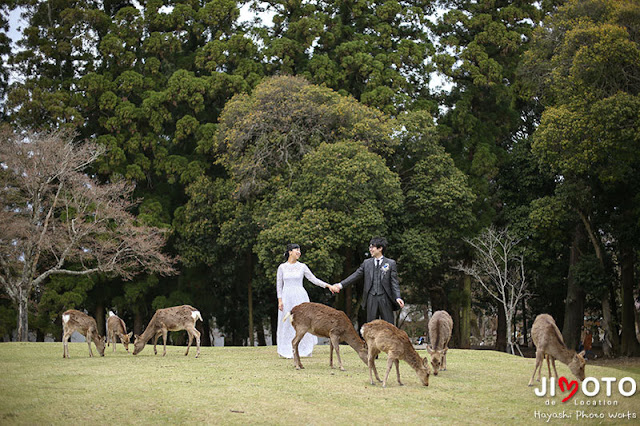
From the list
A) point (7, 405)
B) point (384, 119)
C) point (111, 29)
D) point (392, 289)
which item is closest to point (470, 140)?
point (384, 119)

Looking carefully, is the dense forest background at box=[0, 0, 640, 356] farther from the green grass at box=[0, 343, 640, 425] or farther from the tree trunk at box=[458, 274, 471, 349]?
the green grass at box=[0, 343, 640, 425]

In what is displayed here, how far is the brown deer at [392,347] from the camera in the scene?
873cm

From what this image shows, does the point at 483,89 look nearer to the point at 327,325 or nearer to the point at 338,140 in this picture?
the point at 338,140

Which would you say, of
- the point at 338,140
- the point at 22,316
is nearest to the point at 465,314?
the point at 338,140

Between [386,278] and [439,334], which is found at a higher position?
[386,278]

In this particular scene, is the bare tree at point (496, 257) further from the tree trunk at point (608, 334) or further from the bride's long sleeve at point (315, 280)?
the bride's long sleeve at point (315, 280)

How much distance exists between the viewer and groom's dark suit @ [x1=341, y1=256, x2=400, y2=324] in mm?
11594

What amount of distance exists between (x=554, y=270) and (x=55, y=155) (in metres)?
20.6

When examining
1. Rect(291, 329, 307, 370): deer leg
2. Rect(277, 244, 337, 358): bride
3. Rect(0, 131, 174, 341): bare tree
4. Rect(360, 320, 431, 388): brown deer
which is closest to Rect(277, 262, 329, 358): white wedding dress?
Rect(277, 244, 337, 358): bride

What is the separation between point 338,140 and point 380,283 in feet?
50.4

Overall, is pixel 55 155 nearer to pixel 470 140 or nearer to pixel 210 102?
pixel 210 102

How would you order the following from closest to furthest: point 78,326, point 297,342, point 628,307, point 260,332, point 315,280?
point 297,342 → point 315,280 → point 78,326 → point 628,307 → point 260,332

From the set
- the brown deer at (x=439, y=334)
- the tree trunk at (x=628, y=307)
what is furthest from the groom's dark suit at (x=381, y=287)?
the tree trunk at (x=628, y=307)

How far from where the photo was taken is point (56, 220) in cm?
2569
